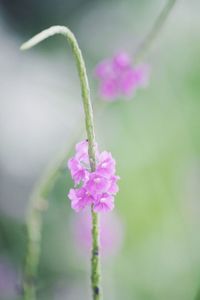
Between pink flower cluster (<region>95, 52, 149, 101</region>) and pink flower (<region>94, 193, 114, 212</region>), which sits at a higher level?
pink flower cluster (<region>95, 52, 149, 101</region>)

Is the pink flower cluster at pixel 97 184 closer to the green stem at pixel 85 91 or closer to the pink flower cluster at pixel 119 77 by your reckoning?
the green stem at pixel 85 91

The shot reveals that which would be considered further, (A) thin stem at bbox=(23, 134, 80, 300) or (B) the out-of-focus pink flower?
(B) the out-of-focus pink flower

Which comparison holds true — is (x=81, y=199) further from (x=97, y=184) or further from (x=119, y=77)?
(x=119, y=77)

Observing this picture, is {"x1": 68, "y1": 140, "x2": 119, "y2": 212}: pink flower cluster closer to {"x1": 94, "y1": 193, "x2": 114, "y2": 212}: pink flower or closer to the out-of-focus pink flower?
{"x1": 94, "y1": 193, "x2": 114, "y2": 212}: pink flower

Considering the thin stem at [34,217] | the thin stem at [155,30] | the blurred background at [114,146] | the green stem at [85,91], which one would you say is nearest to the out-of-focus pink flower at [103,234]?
the blurred background at [114,146]

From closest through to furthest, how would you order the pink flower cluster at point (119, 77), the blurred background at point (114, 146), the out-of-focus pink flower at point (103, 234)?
the pink flower cluster at point (119, 77), the out-of-focus pink flower at point (103, 234), the blurred background at point (114, 146)

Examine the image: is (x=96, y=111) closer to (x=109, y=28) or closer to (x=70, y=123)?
(x=70, y=123)

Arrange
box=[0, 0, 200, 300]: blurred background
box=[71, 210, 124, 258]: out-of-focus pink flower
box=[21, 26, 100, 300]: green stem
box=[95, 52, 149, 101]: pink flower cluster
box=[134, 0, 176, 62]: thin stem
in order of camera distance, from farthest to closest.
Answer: box=[0, 0, 200, 300]: blurred background
box=[71, 210, 124, 258]: out-of-focus pink flower
box=[95, 52, 149, 101]: pink flower cluster
box=[134, 0, 176, 62]: thin stem
box=[21, 26, 100, 300]: green stem

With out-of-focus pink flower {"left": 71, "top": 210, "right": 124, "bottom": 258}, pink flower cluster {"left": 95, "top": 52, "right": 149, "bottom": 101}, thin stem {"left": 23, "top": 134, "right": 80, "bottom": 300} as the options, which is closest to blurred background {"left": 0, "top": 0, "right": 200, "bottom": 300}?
out-of-focus pink flower {"left": 71, "top": 210, "right": 124, "bottom": 258}

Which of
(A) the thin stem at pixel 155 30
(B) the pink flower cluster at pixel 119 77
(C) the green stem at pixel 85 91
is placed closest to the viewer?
(C) the green stem at pixel 85 91
